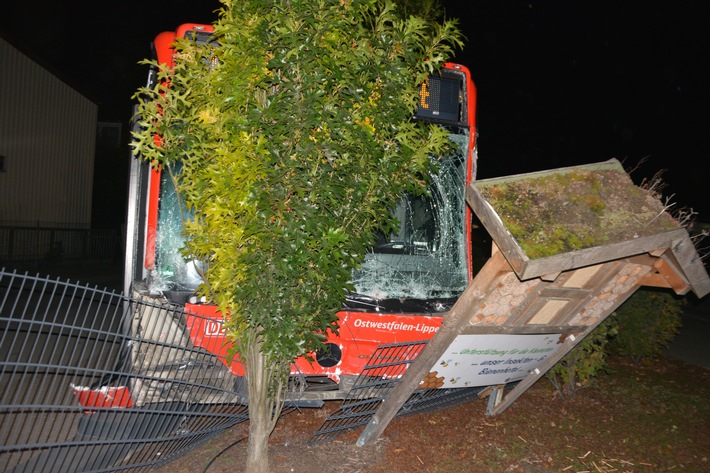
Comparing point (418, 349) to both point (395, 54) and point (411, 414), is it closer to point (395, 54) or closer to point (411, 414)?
point (411, 414)

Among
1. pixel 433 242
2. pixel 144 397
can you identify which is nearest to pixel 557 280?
pixel 433 242

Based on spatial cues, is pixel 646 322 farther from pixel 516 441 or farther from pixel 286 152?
pixel 286 152

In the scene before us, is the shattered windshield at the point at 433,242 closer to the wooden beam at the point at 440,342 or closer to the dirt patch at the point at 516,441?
the wooden beam at the point at 440,342

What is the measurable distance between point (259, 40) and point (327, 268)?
4.87 feet

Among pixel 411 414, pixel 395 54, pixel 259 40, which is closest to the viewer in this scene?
pixel 259 40

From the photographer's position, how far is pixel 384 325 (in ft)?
16.6

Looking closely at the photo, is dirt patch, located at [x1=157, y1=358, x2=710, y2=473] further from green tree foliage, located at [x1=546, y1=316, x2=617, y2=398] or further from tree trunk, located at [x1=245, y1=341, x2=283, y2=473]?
tree trunk, located at [x1=245, y1=341, x2=283, y2=473]

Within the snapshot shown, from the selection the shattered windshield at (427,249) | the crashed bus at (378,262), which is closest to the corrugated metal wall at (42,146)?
the crashed bus at (378,262)

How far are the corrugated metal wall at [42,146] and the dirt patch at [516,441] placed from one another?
19678 millimetres

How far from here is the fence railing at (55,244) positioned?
1970 cm

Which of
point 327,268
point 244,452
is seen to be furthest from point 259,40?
point 244,452

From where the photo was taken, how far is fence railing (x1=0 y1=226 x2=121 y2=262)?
64.6 feet

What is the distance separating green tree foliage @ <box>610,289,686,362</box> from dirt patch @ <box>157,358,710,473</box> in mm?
1819

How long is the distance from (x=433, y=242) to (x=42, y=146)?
2214 centimetres
